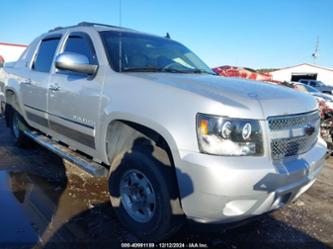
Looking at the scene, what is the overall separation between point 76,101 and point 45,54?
1619 millimetres

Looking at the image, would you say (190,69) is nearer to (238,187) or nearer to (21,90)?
(238,187)

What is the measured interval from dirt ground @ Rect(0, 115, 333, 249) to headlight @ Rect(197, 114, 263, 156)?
68 centimetres

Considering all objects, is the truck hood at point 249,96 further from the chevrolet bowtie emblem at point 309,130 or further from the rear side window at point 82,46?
the rear side window at point 82,46

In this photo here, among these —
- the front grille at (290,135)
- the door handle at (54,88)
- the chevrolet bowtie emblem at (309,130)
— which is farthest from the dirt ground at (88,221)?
the door handle at (54,88)

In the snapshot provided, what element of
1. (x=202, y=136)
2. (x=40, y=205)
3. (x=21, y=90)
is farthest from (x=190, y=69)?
(x=21, y=90)

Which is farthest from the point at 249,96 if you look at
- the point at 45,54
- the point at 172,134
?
the point at 45,54

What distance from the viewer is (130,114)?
9.07ft

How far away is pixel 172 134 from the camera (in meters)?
2.41

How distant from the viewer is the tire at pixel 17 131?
560 cm

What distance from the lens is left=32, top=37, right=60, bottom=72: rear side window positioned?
4410mm

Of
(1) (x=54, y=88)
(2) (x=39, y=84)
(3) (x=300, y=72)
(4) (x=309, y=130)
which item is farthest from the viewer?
(3) (x=300, y=72)

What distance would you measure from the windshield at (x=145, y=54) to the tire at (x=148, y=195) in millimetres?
1000

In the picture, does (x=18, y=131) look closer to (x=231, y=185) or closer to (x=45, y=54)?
(x=45, y=54)

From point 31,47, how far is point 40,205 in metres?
2.85
